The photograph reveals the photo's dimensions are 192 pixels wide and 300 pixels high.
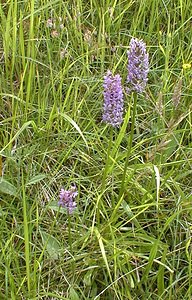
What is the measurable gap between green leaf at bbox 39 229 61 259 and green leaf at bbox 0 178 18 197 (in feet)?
0.46

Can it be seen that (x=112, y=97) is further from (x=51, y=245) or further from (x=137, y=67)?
(x=51, y=245)

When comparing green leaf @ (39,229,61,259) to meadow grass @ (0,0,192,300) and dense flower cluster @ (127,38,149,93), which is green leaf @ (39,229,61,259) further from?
dense flower cluster @ (127,38,149,93)

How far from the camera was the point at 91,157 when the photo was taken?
1.87 meters

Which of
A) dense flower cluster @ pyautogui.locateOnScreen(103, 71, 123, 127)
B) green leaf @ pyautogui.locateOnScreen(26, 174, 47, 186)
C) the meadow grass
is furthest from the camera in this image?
green leaf @ pyautogui.locateOnScreen(26, 174, 47, 186)

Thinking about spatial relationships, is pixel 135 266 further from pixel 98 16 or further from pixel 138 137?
pixel 98 16

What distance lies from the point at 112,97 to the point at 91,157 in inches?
16.3

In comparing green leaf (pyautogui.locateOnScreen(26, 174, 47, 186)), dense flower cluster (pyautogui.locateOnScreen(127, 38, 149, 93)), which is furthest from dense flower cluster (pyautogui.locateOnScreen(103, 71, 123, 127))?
green leaf (pyautogui.locateOnScreen(26, 174, 47, 186))

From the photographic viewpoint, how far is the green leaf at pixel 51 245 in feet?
5.28

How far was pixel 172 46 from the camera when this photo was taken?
2236 mm

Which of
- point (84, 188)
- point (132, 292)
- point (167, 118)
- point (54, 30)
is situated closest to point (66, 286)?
point (132, 292)

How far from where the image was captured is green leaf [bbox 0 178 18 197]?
1.71 meters

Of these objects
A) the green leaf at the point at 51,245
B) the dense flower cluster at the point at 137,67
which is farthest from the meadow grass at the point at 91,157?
the dense flower cluster at the point at 137,67

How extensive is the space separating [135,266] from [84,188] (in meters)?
0.27

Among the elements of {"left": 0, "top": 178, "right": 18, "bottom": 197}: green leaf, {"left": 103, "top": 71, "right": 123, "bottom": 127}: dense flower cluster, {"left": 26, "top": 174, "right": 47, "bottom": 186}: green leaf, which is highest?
{"left": 103, "top": 71, "right": 123, "bottom": 127}: dense flower cluster
